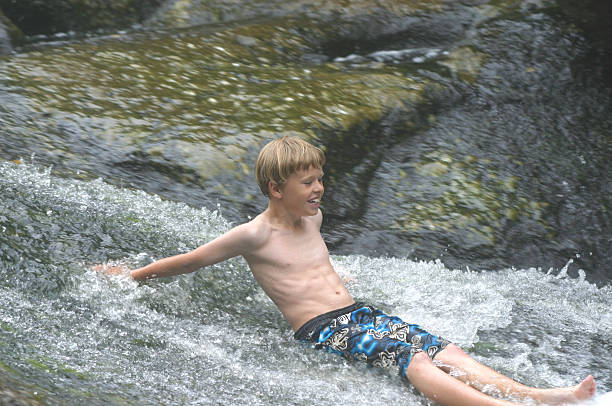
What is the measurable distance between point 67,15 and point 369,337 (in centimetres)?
691

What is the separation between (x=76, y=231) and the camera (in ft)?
16.1

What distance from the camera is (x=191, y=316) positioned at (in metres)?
4.48

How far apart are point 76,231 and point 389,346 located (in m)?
2.20

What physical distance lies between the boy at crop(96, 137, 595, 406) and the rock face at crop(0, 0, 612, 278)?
166cm

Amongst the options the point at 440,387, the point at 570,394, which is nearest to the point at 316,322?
the point at 440,387

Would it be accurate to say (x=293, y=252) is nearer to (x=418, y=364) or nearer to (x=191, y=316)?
(x=191, y=316)

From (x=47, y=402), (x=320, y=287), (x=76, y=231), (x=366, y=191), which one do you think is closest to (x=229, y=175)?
(x=366, y=191)

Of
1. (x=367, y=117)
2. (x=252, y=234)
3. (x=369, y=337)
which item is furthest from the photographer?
(x=367, y=117)

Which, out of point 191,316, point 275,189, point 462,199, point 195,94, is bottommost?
point 462,199

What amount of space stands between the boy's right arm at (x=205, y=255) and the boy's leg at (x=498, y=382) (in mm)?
1278

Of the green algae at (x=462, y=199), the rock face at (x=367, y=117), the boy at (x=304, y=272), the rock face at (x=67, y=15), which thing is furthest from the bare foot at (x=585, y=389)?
the rock face at (x=67, y=15)

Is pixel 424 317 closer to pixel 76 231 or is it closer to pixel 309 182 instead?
pixel 309 182

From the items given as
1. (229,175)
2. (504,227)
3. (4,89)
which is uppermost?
(4,89)

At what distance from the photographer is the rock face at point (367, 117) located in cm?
634
